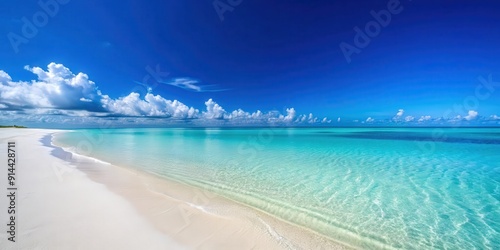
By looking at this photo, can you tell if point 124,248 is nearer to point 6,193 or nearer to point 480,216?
point 6,193

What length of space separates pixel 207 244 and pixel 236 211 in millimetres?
1802

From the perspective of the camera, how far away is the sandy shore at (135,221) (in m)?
3.55

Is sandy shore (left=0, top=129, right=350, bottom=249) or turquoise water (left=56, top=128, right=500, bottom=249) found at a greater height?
sandy shore (left=0, top=129, right=350, bottom=249)

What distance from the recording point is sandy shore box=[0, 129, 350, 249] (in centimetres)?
355

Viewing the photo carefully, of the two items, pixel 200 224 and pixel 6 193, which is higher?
pixel 6 193

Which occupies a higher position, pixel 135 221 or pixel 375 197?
pixel 135 221

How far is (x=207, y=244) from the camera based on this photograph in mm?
3670

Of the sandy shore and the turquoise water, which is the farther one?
the turquoise water

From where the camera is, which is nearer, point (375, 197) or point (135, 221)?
point (135, 221)

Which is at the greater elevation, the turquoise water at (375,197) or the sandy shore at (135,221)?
the sandy shore at (135,221)

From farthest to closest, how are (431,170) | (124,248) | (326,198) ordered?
1. (431,170)
2. (326,198)
3. (124,248)

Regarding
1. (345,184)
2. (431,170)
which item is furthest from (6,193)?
(431,170)

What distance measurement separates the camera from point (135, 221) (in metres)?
4.34

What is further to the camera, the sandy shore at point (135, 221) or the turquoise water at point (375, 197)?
the turquoise water at point (375, 197)
